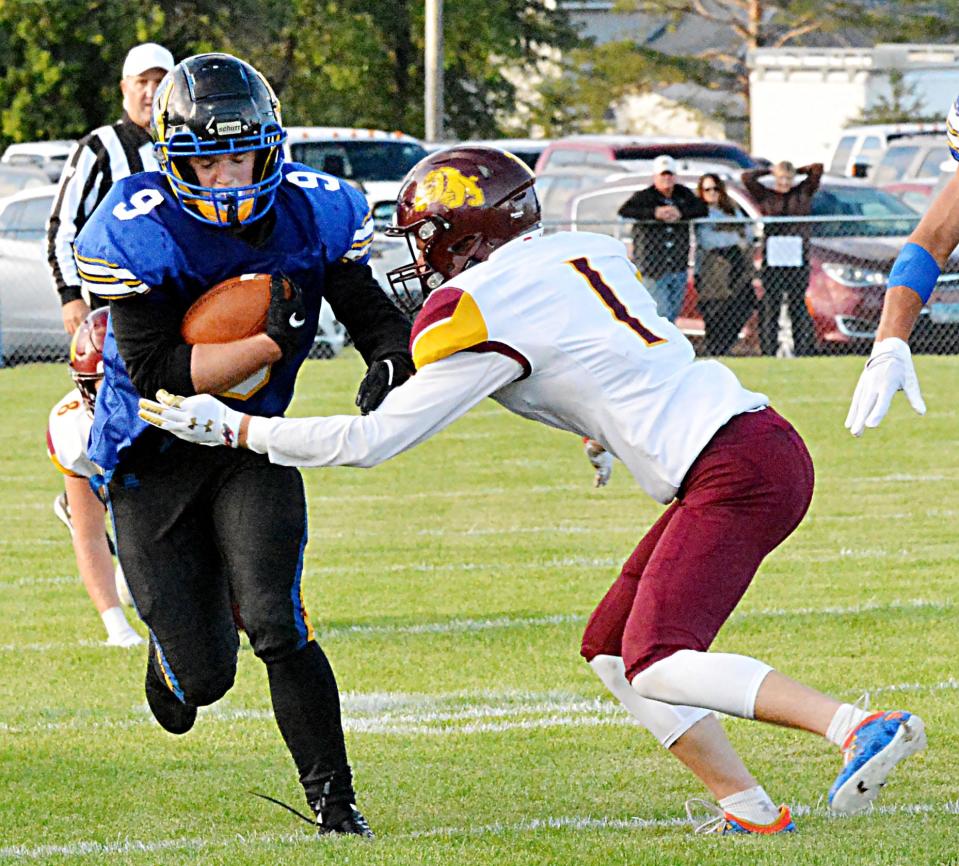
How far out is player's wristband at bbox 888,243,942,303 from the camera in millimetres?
4441

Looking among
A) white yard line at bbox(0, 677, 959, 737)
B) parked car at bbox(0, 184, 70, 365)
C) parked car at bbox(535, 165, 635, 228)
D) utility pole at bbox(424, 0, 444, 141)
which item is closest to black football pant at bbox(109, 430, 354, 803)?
white yard line at bbox(0, 677, 959, 737)

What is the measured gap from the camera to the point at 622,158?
2077 centimetres

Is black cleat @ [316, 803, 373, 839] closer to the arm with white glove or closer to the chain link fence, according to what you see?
the arm with white glove

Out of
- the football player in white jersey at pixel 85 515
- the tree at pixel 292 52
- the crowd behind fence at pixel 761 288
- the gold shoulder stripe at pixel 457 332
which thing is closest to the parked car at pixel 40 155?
the tree at pixel 292 52

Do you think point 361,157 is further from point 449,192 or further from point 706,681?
point 706,681

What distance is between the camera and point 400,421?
380cm

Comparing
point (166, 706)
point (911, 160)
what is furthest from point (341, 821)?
point (911, 160)

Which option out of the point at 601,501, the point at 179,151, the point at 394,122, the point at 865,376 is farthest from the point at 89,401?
the point at 394,122

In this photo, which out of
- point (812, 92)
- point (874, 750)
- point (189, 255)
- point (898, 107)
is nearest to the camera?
point (874, 750)

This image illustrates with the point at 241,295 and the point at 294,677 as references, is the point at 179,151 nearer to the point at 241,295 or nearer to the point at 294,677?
the point at 241,295

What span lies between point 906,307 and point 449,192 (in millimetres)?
1127

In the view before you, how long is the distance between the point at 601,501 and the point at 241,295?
560 centimetres

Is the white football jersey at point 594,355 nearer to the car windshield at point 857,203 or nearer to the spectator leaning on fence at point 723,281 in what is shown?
the spectator leaning on fence at point 723,281

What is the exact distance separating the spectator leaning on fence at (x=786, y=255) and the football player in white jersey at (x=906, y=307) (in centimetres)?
1054
